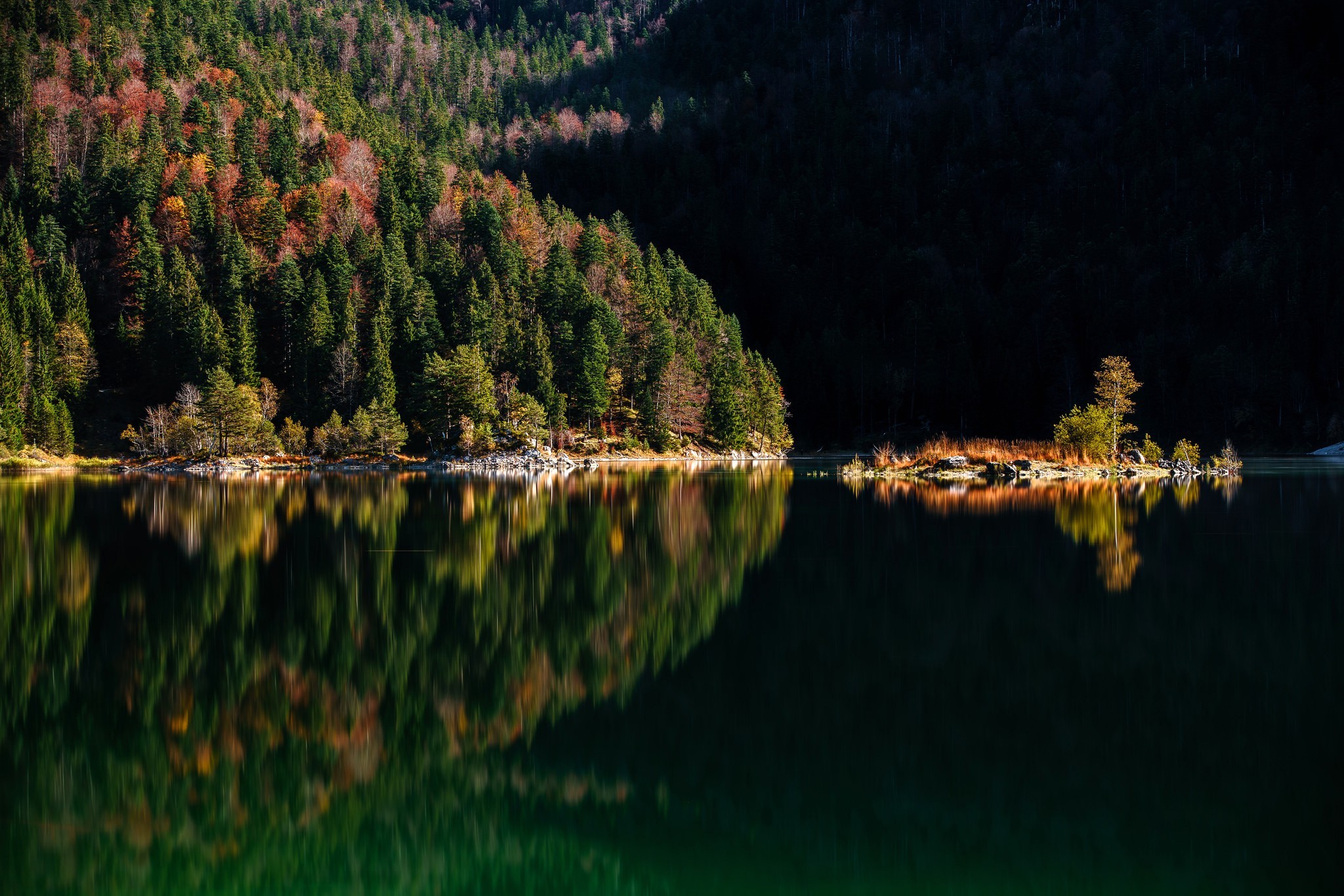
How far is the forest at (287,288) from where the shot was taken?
86062 millimetres

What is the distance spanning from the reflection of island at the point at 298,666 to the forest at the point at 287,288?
5819 cm

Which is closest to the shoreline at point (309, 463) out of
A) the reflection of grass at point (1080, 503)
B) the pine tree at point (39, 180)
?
the reflection of grass at point (1080, 503)

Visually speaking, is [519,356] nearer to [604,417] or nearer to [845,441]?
[604,417]

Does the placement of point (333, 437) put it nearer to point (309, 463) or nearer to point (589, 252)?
point (309, 463)

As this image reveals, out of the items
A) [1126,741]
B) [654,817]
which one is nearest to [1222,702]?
[1126,741]

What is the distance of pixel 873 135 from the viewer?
166 m

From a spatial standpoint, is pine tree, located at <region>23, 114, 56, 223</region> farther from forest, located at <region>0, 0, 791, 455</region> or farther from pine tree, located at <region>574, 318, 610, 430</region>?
pine tree, located at <region>574, 318, 610, 430</region>

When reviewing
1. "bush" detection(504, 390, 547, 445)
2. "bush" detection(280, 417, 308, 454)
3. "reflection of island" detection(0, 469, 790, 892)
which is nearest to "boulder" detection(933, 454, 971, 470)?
"reflection of island" detection(0, 469, 790, 892)

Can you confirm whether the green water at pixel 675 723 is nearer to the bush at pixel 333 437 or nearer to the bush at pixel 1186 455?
the bush at pixel 1186 455

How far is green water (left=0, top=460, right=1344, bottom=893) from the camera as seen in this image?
26.0 ft

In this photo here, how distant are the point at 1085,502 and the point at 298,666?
31.4 m

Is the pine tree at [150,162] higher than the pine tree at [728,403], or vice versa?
the pine tree at [150,162]

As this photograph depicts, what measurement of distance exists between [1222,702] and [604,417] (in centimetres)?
8963

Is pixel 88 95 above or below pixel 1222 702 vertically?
above
